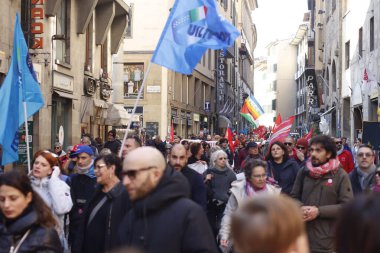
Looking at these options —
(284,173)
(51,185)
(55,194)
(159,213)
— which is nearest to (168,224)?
(159,213)

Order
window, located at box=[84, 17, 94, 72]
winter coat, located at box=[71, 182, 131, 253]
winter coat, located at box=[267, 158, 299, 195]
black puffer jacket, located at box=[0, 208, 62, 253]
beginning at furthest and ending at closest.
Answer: window, located at box=[84, 17, 94, 72] < winter coat, located at box=[267, 158, 299, 195] < winter coat, located at box=[71, 182, 131, 253] < black puffer jacket, located at box=[0, 208, 62, 253]

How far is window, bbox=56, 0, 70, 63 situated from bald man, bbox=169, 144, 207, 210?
1389 cm

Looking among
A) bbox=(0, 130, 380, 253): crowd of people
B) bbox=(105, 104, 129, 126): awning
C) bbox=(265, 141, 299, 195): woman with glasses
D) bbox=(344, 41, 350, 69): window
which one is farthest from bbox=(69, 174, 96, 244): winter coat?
bbox=(344, 41, 350, 69): window

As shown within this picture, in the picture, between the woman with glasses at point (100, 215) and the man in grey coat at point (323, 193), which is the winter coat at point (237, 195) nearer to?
the man in grey coat at point (323, 193)

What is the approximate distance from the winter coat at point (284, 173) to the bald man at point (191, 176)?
1411 millimetres

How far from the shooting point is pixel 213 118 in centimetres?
5594

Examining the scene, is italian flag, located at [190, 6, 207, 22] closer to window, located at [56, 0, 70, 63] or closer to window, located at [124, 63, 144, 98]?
window, located at [56, 0, 70, 63]

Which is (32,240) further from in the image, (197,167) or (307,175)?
(197,167)

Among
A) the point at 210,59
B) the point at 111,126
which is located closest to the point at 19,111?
the point at 111,126

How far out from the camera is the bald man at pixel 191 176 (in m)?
7.20

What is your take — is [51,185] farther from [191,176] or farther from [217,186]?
[217,186]

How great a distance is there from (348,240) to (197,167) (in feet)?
27.6

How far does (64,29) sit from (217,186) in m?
13.3

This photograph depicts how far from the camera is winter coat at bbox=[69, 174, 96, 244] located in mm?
7230
